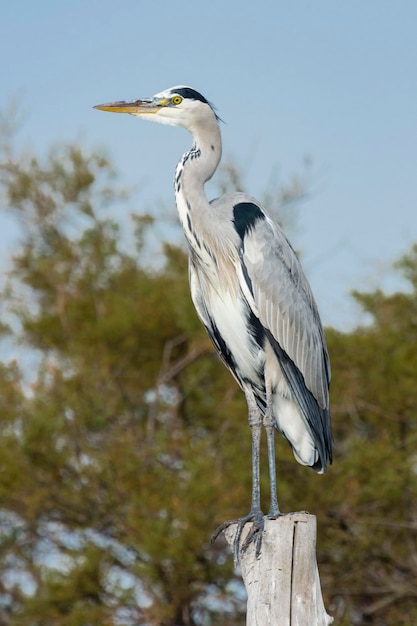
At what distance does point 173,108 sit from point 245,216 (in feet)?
2.14

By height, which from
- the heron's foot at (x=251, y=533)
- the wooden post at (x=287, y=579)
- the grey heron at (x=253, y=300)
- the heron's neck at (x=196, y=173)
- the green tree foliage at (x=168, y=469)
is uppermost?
the green tree foliage at (x=168, y=469)

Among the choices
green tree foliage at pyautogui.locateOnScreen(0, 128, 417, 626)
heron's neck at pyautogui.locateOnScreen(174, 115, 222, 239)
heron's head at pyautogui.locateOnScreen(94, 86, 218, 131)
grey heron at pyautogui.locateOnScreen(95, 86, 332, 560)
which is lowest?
grey heron at pyautogui.locateOnScreen(95, 86, 332, 560)

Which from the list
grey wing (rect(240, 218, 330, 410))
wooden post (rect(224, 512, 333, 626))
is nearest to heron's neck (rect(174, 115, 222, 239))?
grey wing (rect(240, 218, 330, 410))

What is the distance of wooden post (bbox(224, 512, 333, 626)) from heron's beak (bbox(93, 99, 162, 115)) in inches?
84.4

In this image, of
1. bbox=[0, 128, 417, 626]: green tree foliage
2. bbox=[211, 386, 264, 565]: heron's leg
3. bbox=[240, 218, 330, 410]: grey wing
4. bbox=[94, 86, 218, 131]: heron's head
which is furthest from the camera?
bbox=[0, 128, 417, 626]: green tree foliage

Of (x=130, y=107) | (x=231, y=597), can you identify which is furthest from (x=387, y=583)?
(x=130, y=107)

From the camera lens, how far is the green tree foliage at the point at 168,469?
10375 mm

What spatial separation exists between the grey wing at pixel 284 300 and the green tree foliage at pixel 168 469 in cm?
524

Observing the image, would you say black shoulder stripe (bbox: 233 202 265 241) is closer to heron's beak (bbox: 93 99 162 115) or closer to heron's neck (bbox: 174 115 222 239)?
heron's neck (bbox: 174 115 222 239)

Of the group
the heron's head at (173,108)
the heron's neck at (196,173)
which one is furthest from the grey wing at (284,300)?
the heron's head at (173,108)

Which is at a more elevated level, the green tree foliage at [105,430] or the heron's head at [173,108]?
the green tree foliage at [105,430]

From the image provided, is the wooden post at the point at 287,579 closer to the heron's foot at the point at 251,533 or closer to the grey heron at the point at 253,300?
the heron's foot at the point at 251,533

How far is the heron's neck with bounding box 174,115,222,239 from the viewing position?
15.9 feet

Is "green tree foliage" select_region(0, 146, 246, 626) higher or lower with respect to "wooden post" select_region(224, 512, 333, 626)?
higher
